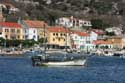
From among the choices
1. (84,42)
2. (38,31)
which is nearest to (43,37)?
(38,31)

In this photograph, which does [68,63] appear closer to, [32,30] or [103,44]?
[32,30]

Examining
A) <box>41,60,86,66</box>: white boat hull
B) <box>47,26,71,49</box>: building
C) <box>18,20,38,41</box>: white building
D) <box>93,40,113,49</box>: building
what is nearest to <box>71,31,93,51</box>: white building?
<box>93,40,113,49</box>: building

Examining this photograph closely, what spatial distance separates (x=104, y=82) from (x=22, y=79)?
26.6ft

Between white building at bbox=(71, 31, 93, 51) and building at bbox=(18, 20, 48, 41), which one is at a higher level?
building at bbox=(18, 20, 48, 41)

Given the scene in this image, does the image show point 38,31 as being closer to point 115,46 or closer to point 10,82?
point 115,46

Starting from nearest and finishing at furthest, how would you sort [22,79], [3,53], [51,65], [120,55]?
[22,79]
[51,65]
[3,53]
[120,55]

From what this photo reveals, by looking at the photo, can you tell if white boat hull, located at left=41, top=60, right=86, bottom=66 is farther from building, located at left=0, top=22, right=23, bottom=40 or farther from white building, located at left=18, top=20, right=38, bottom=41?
white building, located at left=18, top=20, right=38, bottom=41

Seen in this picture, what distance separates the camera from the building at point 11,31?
537ft

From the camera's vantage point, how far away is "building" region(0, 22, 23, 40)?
163625 mm

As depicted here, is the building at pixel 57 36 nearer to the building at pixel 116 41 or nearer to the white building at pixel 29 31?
the white building at pixel 29 31

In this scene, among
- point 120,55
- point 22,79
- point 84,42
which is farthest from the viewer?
point 84,42

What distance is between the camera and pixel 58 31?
568 feet

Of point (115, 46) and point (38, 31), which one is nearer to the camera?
point (38, 31)

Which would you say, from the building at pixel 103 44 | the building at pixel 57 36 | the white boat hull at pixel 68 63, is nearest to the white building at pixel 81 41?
the building at pixel 103 44
